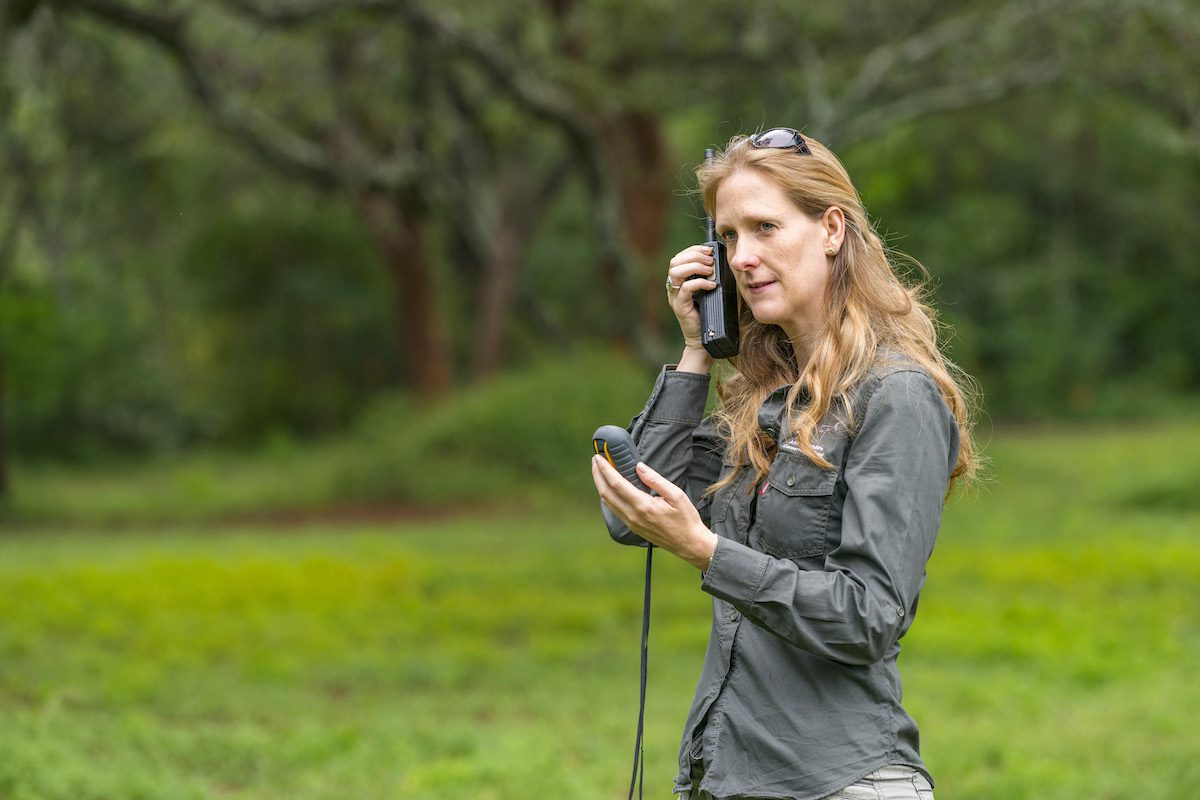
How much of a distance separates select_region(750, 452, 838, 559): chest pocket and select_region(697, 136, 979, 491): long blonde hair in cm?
4

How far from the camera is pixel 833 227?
2461mm

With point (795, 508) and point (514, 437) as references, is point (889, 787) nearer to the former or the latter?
point (795, 508)

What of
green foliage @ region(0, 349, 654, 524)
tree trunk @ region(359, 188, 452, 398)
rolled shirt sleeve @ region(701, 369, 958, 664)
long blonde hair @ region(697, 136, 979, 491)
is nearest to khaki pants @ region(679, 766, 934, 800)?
rolled shirt sleeve @ region(701, 369, 958, 664)

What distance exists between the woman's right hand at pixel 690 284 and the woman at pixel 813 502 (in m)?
0.13

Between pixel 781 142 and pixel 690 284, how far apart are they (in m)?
0.35

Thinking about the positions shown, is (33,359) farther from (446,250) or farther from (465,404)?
(465,404)

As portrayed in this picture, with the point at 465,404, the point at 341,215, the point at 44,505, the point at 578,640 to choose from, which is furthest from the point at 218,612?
the point at 341,215

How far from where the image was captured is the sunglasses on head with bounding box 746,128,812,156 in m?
2.45

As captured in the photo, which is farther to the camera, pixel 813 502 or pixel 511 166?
pixel 511 166

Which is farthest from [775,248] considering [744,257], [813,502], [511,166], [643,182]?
[511,166]

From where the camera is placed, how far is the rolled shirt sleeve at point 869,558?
7.17 ft

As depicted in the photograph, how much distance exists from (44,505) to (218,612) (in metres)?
9.02

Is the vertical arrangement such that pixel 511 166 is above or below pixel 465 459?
above

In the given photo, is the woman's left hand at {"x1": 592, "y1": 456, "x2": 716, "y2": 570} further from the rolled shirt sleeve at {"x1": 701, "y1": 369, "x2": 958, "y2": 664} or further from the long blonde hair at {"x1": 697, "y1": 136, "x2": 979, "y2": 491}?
the long blonde hair at {"x1": 697, "y1": 136, "x2": 979, "y2": 491}
